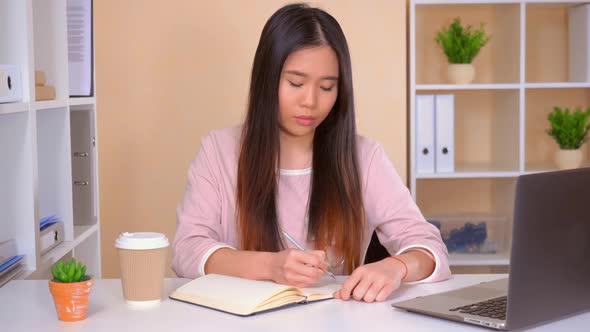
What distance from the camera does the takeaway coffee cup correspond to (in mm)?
1455

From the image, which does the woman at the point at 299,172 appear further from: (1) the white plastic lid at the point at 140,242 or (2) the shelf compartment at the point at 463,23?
(2) the shelf compartment at the point at 463,23

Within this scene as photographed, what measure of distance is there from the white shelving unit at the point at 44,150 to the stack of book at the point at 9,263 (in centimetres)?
3

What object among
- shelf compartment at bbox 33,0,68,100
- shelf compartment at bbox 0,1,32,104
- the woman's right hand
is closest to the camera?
the woman's right hand

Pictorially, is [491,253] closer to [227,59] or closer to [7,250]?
[227,59]

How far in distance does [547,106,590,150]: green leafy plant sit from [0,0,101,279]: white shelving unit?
1862 millimetres

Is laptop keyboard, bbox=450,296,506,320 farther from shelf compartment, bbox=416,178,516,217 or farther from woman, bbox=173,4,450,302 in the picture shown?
shelf compartment, bbox=416,178,516,217

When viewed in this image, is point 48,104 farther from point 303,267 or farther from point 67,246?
point 303,267

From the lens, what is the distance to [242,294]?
145cm

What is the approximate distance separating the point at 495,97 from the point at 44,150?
204 cm

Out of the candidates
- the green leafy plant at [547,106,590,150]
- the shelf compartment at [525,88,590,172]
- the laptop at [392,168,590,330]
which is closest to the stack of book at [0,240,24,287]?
the laptop at [392,168,590,330]

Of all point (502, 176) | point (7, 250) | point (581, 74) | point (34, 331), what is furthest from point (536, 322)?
point (581, 74)

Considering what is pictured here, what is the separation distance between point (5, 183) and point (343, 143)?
2.64 feet

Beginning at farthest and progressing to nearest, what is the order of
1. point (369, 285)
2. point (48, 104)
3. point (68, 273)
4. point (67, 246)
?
point (67, 246), point (48, 104), point (369, 285), point (68, 273)

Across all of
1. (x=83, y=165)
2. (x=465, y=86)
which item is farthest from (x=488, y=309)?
(x=465, y=86)
